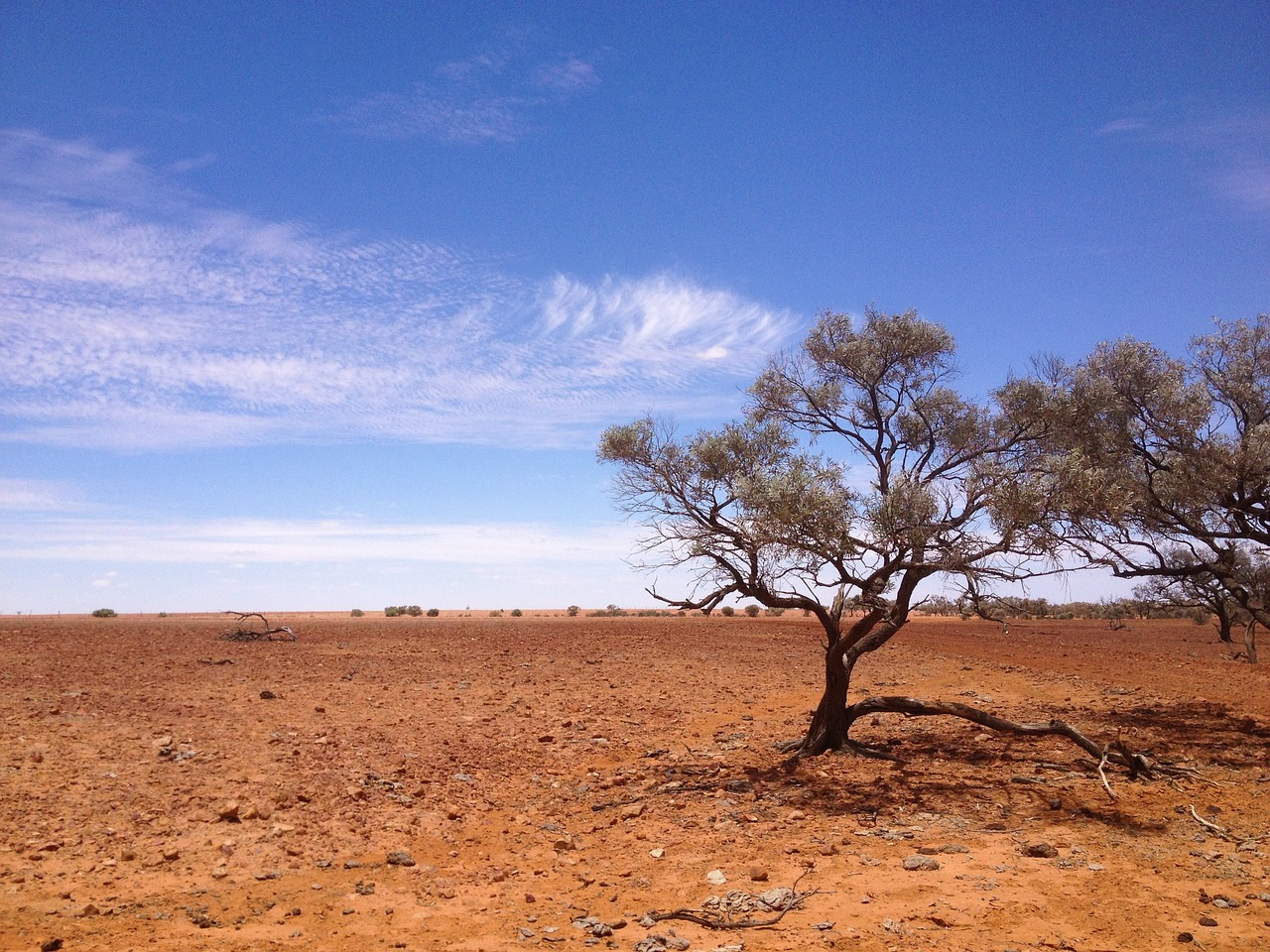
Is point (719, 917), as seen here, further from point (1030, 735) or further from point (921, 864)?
point (1030, 735)

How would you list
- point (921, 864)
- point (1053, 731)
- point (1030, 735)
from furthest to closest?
point (1030, 735) → point (1053, 731) → point (921, 864)

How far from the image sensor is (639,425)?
1398cm

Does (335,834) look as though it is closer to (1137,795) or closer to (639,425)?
(639,425)

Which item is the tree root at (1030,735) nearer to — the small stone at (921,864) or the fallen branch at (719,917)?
the small stone at (921,864)

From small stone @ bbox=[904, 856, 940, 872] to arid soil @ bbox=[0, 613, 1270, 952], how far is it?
7 cm

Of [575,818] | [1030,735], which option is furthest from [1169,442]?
[575,818]

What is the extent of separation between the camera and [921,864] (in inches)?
348

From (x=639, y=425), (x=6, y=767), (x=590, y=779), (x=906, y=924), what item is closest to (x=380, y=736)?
(x=590, y=779)

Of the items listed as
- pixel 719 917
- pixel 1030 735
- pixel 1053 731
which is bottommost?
pixel 719 917

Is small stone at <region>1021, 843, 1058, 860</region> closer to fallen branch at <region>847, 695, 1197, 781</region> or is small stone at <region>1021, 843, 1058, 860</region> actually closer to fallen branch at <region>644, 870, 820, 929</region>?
fallen branch at <region>847, 695, 1197, 781</region>

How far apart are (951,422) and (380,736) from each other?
1074 cm

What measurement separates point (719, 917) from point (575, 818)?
3.70 m

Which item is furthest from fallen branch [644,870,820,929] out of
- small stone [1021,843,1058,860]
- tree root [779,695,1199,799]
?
tree root [779,695,1199,799]

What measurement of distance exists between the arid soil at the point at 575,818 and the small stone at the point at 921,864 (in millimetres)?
A: 69
